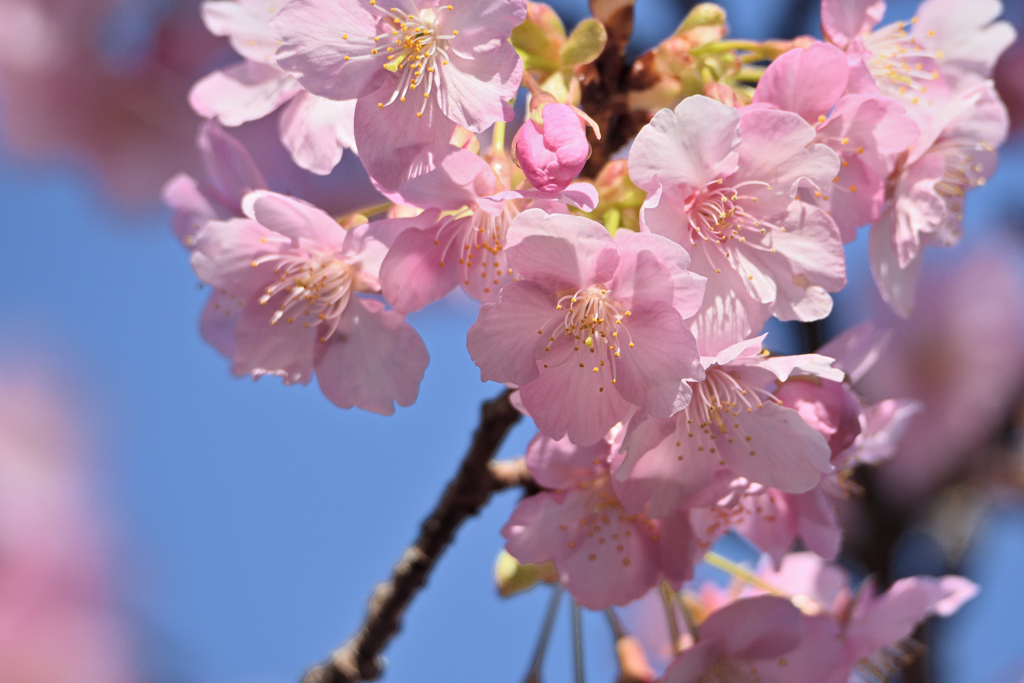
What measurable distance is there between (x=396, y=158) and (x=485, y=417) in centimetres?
40

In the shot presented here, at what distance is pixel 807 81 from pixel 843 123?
2.6 inches

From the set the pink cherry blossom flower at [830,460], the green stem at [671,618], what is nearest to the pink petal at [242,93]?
the pink cherry blossom flower at [830,460]

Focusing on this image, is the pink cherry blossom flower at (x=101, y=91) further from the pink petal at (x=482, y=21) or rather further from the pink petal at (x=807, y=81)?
the pink petal at (x=807, y=81)

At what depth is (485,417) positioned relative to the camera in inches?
41.9

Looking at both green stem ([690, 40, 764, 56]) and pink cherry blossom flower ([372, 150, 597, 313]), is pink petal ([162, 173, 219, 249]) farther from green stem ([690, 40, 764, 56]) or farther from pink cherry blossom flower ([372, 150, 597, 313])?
green stem ([690, 40, 764, 56])

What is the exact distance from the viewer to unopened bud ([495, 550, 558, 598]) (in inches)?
43.3

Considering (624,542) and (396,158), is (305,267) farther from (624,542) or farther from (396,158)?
(624,542)

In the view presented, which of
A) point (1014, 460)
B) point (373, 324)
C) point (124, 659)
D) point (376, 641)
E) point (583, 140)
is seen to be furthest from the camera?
point (1014, 460)

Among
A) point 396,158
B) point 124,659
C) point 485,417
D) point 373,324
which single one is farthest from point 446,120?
point 124,659

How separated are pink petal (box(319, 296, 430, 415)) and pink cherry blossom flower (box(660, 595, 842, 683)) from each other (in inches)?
19.6

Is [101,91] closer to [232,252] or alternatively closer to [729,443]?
[232,252]

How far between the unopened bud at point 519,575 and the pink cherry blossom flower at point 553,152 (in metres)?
0.57

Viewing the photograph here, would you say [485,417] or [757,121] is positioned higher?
[757,121]

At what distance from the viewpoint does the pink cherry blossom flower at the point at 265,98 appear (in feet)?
3.08
